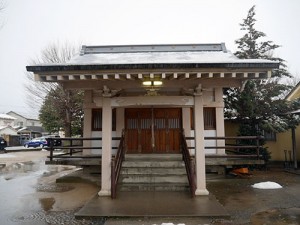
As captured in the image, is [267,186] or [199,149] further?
[267,186]

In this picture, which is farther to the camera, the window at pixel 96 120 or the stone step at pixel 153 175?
the window at pixel 96 120

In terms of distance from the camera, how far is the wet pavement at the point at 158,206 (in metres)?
5.69

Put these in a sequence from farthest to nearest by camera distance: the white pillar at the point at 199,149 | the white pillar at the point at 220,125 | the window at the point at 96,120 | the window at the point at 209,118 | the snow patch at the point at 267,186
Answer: the window at the point at 209,118
the window at the point at 96,120
the white pillar at the point at 220,125
the snow patch at the point at 267,186
the white pillar at the point at 199,149

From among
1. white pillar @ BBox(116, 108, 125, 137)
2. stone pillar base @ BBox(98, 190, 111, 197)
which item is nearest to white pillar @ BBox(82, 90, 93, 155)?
white pillar @ BBox(116, 108, 125, 137)

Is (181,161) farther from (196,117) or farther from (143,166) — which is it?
(196,117)

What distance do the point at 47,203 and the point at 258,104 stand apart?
11.2m

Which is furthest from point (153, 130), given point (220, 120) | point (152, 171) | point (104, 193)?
point (104, 193)

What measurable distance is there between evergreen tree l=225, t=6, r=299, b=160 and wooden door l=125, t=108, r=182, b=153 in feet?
14.1

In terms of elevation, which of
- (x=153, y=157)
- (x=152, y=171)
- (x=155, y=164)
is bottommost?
(x=152, y=171)

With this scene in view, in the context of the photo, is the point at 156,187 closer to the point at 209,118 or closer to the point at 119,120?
the point at 119,120

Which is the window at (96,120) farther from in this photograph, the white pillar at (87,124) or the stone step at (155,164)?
the stone step at (155,164)

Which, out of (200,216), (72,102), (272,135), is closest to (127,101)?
(200,216)

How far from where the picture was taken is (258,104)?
13797mm

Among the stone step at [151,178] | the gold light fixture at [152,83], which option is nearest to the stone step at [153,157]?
the stone step at [151,178]
